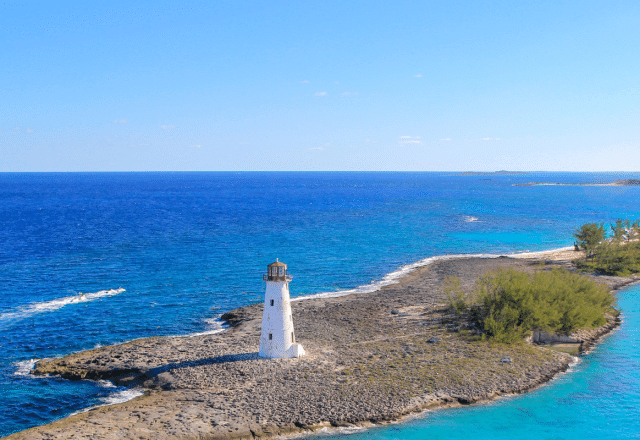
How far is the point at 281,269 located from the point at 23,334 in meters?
27.6

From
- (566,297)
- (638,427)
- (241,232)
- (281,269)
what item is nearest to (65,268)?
(241,232)

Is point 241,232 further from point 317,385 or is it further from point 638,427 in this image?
point 638,427

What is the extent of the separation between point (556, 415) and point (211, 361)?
1006 inches

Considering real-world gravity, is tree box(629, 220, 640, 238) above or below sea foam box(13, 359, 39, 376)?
above

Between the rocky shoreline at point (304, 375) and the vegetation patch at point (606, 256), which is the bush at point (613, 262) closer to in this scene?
the vegetation patch at point (606, 256)

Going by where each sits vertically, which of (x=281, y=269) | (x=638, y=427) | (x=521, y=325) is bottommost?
(x=638, y=427)

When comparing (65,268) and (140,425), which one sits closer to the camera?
(140,425)

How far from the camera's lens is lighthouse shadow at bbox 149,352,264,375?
37.4 metres

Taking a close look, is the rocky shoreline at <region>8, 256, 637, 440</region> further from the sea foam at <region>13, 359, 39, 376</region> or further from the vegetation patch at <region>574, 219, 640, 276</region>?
the vegetation patch at <region>574, 219, 640, 276</region>

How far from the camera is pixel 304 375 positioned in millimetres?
35562

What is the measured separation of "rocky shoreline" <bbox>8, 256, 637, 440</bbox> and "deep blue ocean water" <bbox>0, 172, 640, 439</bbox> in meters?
1.64

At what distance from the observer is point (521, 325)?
42.8m

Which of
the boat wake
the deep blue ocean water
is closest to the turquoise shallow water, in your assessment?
the deep blue ocean water

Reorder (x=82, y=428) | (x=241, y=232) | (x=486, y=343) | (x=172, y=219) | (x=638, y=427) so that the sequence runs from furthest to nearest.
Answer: (x=172, y=219)
(x=241, y=232)
(x=486, y=343)
(x=638, y=427)
(x=82, y=428)
